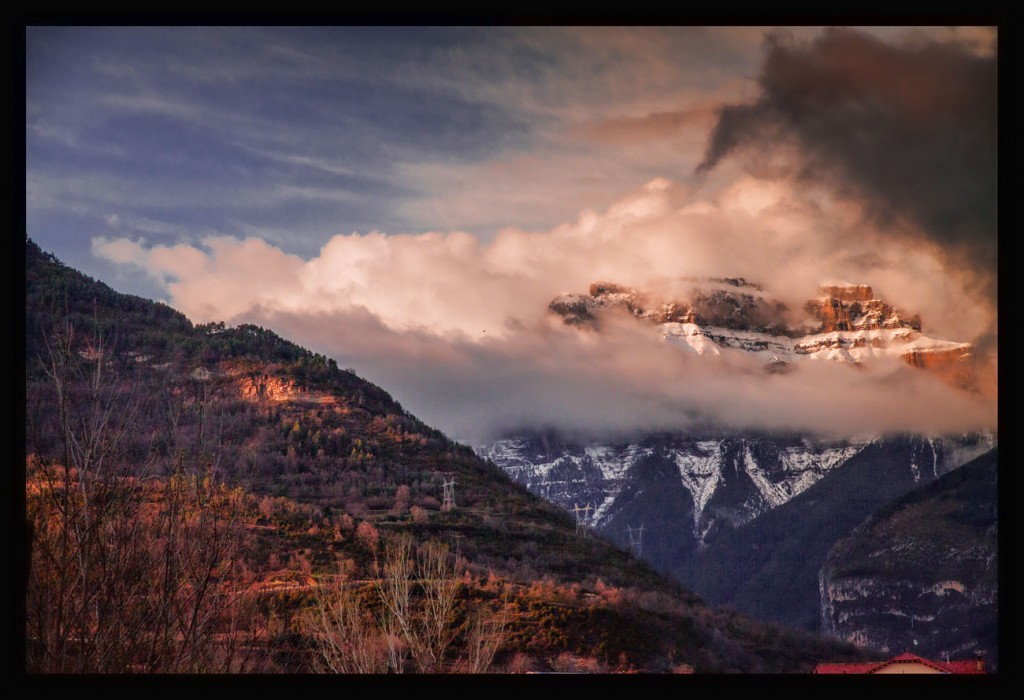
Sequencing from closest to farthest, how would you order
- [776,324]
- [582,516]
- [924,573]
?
[924,573] → [582,516] → [776,324]

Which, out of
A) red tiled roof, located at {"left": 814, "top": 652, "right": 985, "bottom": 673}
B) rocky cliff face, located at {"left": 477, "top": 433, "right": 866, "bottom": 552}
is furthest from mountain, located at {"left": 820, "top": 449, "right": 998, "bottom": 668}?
rocky cliff face, located at {"left": 477, "top": 433, "right": 866, "bottom": 552}

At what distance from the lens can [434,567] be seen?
1970cm

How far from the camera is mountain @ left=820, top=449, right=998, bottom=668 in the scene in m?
21.5

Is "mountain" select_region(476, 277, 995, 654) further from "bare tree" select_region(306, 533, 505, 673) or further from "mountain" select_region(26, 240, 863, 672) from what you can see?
"bare tree" select_region(306, 533, 505, 673)

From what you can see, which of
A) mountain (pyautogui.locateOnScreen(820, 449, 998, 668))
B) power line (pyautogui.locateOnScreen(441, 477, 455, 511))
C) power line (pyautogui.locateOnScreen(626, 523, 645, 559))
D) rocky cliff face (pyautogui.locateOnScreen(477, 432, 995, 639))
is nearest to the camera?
mountain (pyautogui.locateOnScreen(820, 449, 998, 668))

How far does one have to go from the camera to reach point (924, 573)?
23.0 metres

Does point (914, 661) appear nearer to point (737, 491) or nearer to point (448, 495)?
point (448, 495)

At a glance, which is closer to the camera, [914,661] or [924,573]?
[914,661]

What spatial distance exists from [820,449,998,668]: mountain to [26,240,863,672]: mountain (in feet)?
4.73

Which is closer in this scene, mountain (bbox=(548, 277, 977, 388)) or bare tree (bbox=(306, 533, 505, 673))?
bare tree (bbox=(306, 533, 505, 673))

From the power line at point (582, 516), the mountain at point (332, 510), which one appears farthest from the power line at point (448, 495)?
the power line at point (582, 516)


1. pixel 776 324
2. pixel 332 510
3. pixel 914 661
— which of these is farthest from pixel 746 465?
pixel 914 661

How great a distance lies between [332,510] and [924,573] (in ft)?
43.4

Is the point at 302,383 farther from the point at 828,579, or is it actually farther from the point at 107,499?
the point at 107,499
